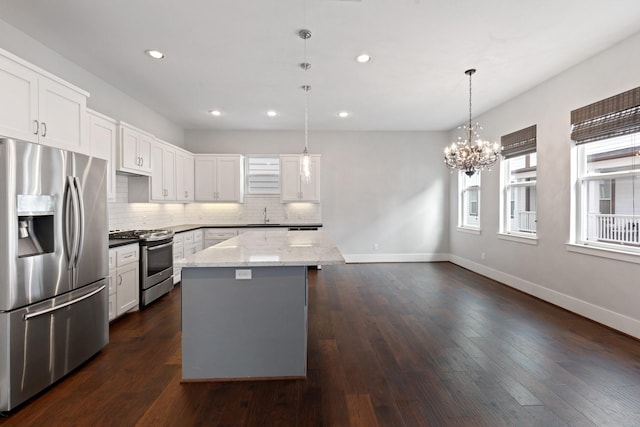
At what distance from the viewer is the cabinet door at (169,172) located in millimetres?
4926

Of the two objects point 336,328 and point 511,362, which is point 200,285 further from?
point 511,362

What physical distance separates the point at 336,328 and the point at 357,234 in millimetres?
3758

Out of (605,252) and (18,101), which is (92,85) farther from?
(605,252)

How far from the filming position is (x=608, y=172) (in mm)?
3441

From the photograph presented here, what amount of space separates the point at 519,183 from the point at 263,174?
4763 mm

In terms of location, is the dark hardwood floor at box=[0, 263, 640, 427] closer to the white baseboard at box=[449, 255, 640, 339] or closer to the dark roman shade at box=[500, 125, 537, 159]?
the white baseboard at box=[449, 255, 640, 339]

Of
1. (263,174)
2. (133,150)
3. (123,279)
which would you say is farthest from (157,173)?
(263,174)

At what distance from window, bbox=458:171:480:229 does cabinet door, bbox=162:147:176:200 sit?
5.60 metres

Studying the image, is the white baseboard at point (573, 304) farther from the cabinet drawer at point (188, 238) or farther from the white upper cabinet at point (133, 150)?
the white upper cabinet at point (133, 150)

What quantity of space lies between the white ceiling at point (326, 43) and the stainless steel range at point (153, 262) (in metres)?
2.03

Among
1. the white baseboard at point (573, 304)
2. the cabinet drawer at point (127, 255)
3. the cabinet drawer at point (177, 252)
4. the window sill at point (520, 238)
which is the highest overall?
the window sill at point (520, 238)

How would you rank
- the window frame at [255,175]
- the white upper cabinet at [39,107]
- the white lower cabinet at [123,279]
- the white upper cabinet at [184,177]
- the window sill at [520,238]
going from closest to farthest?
the white upper cabinet at [39,107], the white lower cabinet at [123,279], the window sill at [520,238], the white upper cabinet at [184,177], the window frame at [255,175]

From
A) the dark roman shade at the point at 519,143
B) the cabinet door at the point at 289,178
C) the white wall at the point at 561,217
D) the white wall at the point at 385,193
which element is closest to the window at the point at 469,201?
the white wall at the point at 385,193

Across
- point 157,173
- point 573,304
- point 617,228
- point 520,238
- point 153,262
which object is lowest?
point 573,304
